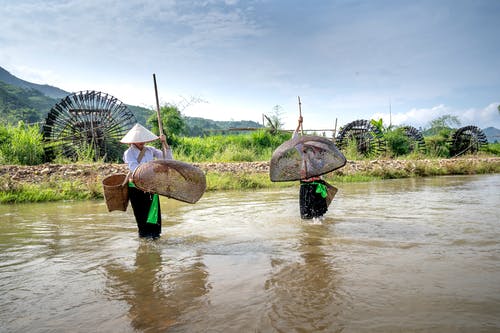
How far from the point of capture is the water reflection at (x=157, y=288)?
2660 mm

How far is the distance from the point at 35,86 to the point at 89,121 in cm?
7741

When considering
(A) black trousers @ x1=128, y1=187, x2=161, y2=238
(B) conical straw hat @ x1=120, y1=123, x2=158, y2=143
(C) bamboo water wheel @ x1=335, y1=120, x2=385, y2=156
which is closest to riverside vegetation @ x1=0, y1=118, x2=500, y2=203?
(C) bamboo water wheel @ x1=335, y1=120, x2=385, y2=156

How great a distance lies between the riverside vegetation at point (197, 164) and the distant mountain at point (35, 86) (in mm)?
70570

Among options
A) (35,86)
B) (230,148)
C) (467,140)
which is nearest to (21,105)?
(230,148)

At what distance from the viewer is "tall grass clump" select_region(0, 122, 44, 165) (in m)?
12.8

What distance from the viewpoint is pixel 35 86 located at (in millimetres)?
83438

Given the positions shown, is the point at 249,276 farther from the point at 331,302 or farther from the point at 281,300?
the point at 331,302

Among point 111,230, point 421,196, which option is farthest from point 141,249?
point 421,196

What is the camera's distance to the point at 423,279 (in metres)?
3.22

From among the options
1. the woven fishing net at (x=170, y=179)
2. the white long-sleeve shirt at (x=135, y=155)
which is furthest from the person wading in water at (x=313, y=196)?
the white long-sleeve shirt at (x=135, y=155)

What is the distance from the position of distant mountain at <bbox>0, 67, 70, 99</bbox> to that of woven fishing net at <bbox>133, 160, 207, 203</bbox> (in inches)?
3276

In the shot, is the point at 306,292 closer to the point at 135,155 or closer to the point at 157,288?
the point at 157,288

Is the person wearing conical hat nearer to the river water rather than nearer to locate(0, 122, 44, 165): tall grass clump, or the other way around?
the river water

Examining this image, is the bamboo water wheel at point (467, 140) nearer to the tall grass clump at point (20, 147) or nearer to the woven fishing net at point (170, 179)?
the tall grass clump at point (20, 147)
